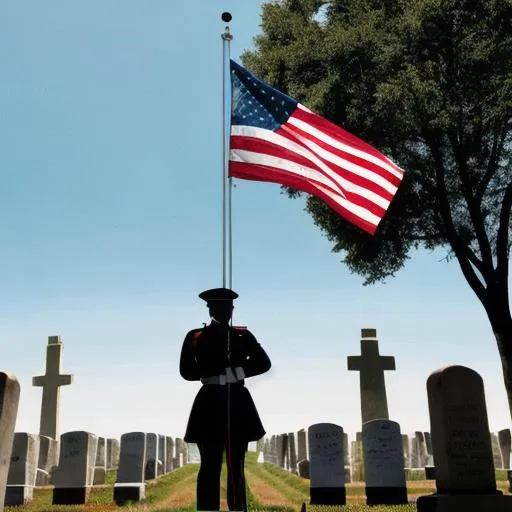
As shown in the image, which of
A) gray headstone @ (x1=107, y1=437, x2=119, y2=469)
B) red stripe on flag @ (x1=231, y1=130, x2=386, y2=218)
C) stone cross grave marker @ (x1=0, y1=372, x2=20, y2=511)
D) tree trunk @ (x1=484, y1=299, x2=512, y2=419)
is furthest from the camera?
gray headstone @ (x1=107, y1=437, x2=119, y2=469)

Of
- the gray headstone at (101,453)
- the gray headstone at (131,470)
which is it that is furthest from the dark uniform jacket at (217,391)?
the gray headstone at (101,453)

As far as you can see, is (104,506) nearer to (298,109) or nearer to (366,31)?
(298,109)

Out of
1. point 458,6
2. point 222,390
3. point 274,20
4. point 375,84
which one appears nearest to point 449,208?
point 375,84

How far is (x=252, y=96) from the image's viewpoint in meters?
7.16

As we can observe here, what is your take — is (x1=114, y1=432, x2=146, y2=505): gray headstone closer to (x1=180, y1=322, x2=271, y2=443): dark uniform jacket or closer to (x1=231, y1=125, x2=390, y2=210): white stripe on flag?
(x1=180, y1=322, x2=271, y2=443): dark uniform jacket

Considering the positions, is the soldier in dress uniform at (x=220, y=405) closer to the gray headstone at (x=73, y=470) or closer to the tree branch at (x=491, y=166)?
the gray headstone at (x=73, y=470)

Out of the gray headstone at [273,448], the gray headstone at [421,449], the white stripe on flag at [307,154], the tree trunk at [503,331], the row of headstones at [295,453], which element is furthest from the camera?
the gray headstone at [273,448]

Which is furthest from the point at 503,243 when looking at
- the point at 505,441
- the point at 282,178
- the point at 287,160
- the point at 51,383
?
the point at 51,383

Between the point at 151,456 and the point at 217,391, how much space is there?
432 inches

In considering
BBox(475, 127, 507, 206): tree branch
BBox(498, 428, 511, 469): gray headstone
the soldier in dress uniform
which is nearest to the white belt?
the soldier in dress uniform

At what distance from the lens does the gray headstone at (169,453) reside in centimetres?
1888

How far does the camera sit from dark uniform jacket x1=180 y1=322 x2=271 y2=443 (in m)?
5.78

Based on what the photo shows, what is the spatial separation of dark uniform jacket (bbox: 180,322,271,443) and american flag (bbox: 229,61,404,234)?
5.80 feet

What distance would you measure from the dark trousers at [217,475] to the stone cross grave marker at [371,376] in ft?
44.9
